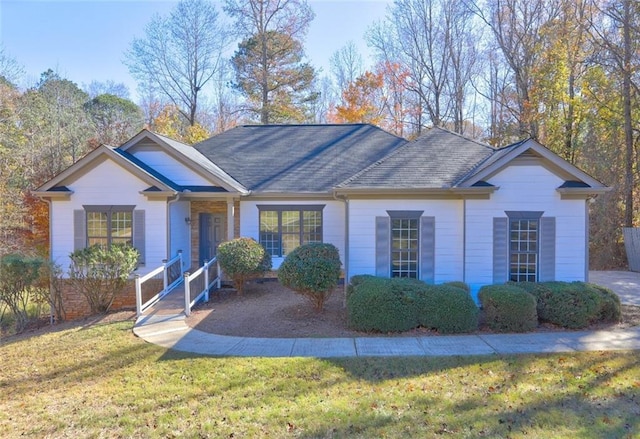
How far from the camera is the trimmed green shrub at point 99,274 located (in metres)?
10.7

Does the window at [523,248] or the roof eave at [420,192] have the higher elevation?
the roof eave at [420,192]

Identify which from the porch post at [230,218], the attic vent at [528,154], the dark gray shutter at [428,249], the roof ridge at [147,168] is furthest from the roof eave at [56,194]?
the attic vent at [528,154]

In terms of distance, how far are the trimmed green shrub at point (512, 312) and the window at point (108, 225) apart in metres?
10.5

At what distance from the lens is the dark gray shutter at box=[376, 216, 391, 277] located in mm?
11250

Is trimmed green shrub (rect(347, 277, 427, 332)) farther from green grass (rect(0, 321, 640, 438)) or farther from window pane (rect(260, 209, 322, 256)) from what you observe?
window pane (rect(260, 209, 322, 256))

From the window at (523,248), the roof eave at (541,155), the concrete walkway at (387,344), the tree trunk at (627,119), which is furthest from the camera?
the tree trunk at (627,119)

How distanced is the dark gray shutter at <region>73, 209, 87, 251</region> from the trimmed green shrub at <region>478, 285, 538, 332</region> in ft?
38.7

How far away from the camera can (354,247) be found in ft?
37.2

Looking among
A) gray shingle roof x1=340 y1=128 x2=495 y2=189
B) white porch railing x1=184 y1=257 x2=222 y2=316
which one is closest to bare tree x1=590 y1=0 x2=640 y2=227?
gray shingle roof x1=340 y1=128 x2=495 y2=189

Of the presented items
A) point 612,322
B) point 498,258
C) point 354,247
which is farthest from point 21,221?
point 612,322

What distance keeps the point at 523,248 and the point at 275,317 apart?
6.87m

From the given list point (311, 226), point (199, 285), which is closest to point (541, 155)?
point (311, 226)

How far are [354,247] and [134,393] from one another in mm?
6980

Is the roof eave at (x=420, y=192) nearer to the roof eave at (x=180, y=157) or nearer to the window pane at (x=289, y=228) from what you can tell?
the window pane at (x=289, y=228)
